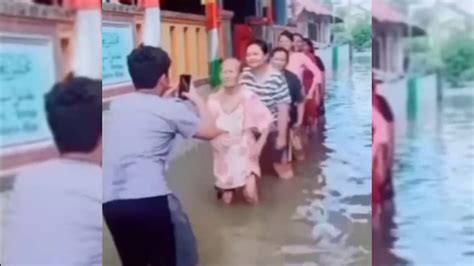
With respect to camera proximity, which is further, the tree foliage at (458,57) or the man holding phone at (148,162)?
the man holding phone at (148,162)

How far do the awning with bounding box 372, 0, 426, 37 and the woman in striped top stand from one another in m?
0.20

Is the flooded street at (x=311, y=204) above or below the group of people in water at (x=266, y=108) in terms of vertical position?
below

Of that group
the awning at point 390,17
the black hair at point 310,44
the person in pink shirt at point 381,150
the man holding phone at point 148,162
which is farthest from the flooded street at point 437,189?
the man holding phone at point 148,162

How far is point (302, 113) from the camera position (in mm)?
1429

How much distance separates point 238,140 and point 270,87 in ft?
0.37

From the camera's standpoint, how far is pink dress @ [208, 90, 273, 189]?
56.8 inches

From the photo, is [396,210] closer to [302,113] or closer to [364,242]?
[364,242]

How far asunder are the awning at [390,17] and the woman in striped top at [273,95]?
0.20m

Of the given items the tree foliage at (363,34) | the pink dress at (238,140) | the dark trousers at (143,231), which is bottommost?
the dark trousers at (143,231)

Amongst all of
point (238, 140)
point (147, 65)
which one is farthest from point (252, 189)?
point (147, 65)

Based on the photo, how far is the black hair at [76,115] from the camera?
151 cm

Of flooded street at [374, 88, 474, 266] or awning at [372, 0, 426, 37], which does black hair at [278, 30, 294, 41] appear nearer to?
awning at [372, 0, 426, 37]

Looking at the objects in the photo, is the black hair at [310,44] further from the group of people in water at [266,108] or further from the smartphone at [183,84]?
the smartphone at [183,84]

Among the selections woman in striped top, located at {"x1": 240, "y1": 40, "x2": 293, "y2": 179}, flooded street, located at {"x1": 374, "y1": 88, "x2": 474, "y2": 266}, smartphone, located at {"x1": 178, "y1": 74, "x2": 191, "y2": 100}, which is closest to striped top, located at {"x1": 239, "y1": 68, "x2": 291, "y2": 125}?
woman in striped top, located at {"x1": 240, "y1": 40, "x2": 293, "y2": 179}
